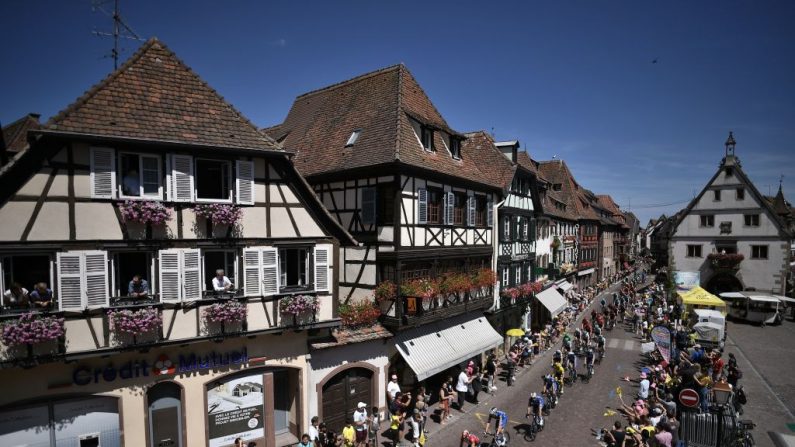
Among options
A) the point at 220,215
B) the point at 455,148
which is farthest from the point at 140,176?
the point at 455,148

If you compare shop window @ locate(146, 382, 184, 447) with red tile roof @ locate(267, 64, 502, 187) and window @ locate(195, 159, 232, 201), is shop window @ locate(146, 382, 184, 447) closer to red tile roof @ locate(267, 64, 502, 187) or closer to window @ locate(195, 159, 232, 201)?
window @ locate(195, 159, 232, 201)

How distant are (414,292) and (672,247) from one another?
35.6 m

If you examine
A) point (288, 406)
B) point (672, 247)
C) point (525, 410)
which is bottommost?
point (525, 410)

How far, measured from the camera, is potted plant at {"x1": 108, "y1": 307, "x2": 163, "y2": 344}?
994 cm

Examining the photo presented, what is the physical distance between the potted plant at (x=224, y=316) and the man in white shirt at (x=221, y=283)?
39cm

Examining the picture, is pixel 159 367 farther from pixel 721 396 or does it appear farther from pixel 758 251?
pixel 758 251

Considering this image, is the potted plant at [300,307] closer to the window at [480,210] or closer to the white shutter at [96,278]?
the white shutter at [96,278]

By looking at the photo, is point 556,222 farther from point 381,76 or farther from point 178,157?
point 178,157

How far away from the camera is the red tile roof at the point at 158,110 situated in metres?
10.1

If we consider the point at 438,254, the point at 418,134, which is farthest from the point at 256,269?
the point at 418,134

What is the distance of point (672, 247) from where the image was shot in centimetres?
4012

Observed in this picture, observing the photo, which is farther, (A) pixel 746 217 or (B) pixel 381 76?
(A) pixel 746 217

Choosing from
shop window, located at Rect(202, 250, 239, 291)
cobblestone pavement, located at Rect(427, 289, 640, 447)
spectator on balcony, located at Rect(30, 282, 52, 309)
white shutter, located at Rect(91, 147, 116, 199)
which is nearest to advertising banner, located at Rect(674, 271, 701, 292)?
cobblestone pavement, located at Rect(427, 289, 640, 447)

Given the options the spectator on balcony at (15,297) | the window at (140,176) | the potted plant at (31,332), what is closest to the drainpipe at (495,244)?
the window at (140,176)
